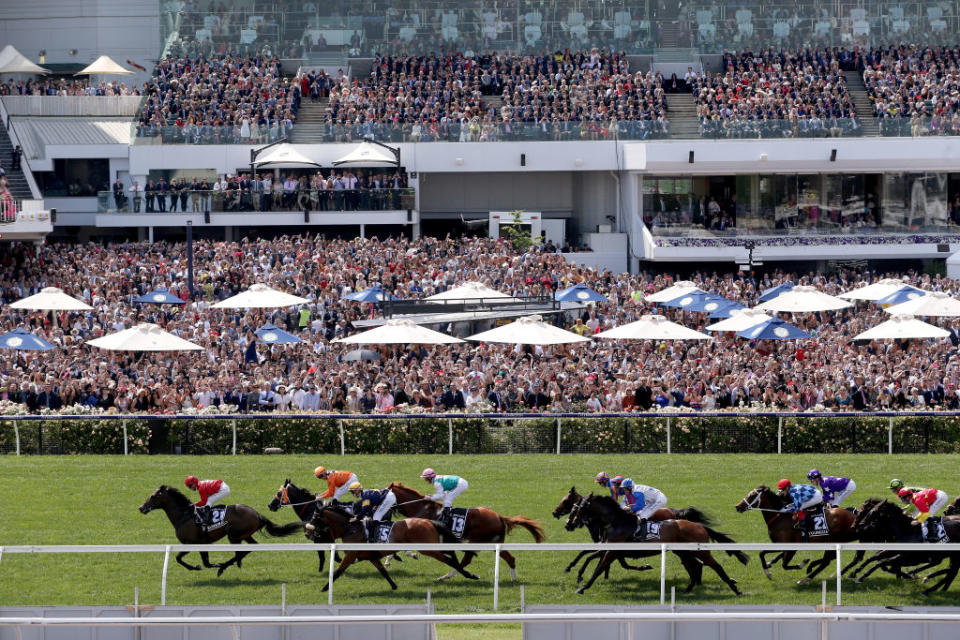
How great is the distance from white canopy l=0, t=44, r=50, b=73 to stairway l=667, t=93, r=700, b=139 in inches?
821

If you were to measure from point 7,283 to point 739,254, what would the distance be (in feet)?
62.9

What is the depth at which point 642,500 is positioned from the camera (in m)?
12.7

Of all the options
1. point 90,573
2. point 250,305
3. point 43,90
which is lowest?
point 90,573

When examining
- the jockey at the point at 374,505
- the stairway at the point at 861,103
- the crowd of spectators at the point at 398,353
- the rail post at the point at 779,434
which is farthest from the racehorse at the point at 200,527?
the stairway at the point at 861,103

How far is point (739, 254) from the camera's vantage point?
38.4m

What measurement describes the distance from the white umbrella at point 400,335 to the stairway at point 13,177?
18.0 metres

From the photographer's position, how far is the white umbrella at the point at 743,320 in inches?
963

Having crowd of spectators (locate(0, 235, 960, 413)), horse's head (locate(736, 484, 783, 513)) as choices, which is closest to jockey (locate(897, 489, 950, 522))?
horse's head (locate(736, 484, 783, 513))

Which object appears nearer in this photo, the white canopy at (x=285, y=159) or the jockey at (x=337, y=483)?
the jockey at (x=337, y=483)

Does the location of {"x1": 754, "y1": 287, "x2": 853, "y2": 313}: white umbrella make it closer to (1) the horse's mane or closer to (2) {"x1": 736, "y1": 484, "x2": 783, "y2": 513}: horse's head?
(2) {"x1": 736, "y1": 484, "x2": 783, "y2": 513}: horse's head

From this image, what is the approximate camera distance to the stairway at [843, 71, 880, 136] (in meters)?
39.4

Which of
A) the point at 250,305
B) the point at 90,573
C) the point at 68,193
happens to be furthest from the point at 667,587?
the point at 68,193

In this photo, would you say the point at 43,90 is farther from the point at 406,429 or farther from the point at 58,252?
the point at 406,429

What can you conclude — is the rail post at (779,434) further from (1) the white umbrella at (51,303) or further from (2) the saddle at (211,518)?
(1) the white umbrella at (51,303)
